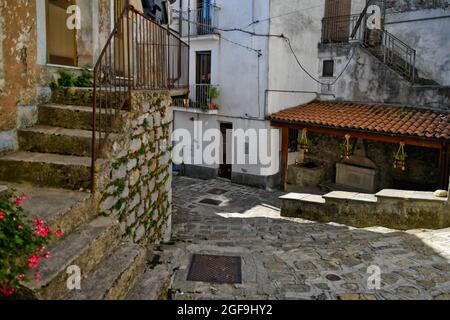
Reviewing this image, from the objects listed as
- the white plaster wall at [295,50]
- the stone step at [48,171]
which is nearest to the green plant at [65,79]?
the stone step at [48,171]

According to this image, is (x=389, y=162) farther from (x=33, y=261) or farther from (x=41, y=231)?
(x=33, y=261)

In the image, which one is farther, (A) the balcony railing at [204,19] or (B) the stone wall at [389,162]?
(A) the balcony railing at [204,19]

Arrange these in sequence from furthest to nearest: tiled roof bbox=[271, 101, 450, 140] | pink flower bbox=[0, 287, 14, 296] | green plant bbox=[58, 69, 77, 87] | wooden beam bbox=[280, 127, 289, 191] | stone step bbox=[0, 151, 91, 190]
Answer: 1. wooden beam bbox=[280, 127, 289, 191]
2. tiled roof bbox=[271, 101, 450, 140]
3. green plant bbox=[58, 69, 77, 87]
4. stone step bbox=[0, 151, 91, 190]
5. pink flower bbox=[0, 287, 14, 296]

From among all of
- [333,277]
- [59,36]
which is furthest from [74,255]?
[59,36]

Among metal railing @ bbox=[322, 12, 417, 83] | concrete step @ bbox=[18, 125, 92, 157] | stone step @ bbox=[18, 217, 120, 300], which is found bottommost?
stone step @ bbox=[18, 217, 120, 300]

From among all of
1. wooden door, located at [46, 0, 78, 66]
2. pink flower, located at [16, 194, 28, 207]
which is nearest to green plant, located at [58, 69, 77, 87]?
wooden door, located at [46, 0, 78, 66]

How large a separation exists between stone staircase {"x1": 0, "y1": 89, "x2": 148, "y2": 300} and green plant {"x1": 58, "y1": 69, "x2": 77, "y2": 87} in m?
0.56

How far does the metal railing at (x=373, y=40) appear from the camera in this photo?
45.5ft

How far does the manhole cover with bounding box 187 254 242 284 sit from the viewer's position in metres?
4.23

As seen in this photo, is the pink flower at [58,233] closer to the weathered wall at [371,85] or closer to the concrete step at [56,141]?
the concrete step at [56,141]

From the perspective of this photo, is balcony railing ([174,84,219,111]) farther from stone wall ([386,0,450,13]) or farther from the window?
stone wall ([386,0,450,13])

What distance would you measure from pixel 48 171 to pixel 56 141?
0.53 m

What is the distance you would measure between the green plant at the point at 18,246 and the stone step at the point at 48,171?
82 cm
